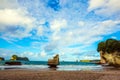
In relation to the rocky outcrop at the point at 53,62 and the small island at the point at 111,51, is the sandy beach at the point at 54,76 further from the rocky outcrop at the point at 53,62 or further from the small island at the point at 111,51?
the small island at the point at 111,51

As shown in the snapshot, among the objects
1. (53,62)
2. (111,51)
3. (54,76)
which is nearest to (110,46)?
(111,51)

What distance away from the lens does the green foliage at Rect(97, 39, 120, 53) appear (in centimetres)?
9711

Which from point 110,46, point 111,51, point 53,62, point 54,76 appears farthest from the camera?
point 110,46

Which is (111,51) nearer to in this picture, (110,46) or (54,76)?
(110,46)

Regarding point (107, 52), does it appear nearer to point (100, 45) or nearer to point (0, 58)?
point (100, 45)

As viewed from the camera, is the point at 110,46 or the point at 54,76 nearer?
the point at 54,76

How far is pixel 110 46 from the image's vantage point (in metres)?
102

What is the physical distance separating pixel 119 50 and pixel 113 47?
3793 millimetres

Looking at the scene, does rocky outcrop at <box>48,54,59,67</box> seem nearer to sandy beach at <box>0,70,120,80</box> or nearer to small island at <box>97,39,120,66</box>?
small island at <box>97,39,120,66</box>

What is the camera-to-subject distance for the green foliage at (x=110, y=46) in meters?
97.1

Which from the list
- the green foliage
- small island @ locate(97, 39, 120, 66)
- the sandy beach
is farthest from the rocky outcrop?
the sandy beach

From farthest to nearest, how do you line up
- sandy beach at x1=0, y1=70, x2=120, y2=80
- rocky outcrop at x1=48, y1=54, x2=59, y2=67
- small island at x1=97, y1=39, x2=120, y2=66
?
small island at x1=97, y1=39, x2=120, y2=66 < rocky outcrop at x1=48, y1=54, x2=59, y2=67 < sandy beach at x1=0, y1=70, x2=120, y2=80

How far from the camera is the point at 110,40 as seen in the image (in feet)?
345

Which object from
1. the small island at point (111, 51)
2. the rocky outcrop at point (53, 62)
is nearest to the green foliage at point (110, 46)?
the small island at point (111, 51)
